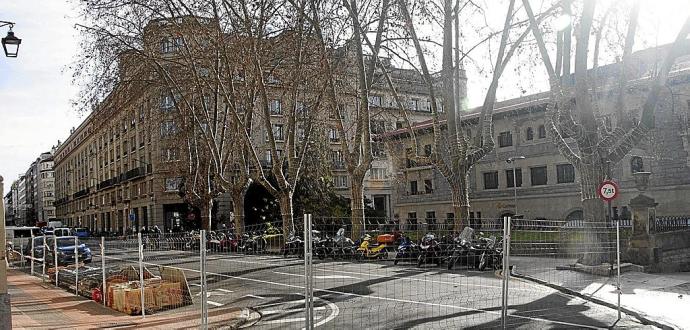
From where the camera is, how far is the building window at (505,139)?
5578 cm

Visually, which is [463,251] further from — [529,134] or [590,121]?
[529,134]

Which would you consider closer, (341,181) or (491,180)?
(491,180)

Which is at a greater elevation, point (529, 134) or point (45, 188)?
point (45, 188)

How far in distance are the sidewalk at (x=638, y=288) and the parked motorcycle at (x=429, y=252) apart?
1.38 meters

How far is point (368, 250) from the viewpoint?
11242 mm

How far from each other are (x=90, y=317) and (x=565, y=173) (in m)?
44.3

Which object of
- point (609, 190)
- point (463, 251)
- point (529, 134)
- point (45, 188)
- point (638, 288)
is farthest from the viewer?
point (45, 188)

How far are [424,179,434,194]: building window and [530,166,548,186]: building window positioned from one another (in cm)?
1251

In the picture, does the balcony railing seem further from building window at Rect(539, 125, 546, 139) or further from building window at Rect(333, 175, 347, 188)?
building window at Rect(333, 175, 347, 188)

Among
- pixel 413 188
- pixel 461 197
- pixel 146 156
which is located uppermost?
pixel 146 156

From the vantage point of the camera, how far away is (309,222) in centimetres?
719

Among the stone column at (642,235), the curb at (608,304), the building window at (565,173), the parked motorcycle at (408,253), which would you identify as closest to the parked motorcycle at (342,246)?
the parked motorcycle at (408,253)

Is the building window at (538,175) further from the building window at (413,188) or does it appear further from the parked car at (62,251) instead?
the parked car at (62,251)

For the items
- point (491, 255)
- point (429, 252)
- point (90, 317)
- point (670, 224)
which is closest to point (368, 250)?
point (429, 252)
